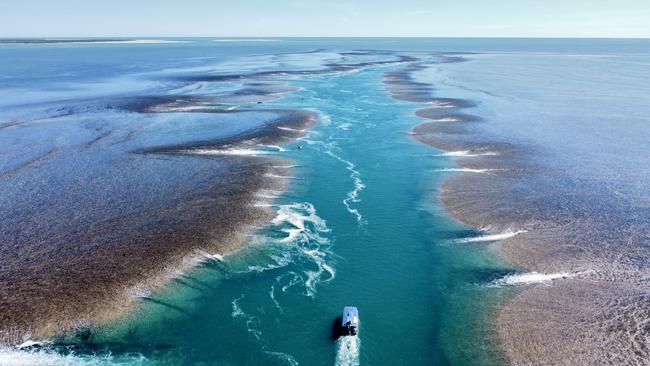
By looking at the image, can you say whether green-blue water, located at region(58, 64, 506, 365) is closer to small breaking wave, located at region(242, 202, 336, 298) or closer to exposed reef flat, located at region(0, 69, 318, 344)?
small breaking wave, located at region(242, 202, 336, 298)

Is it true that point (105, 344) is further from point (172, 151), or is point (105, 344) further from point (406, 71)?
point (406, 71)

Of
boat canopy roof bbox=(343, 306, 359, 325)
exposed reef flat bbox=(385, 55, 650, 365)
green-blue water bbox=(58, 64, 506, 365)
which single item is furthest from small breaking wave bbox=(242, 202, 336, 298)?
exposed reef flat bbox=(385, 55, 650, 365)

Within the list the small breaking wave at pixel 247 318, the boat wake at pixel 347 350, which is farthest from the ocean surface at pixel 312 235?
the small breaking wave at pixel 247 318

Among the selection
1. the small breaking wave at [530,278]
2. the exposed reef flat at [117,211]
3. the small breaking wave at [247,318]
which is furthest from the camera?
the small breaking wave at [530,278]

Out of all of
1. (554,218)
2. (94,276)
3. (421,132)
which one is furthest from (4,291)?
(421,132)

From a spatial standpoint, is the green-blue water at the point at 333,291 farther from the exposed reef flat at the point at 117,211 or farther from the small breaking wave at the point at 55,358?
the exposed reef flat at the point at 117,211
